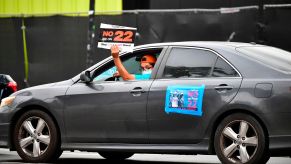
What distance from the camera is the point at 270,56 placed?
1068 cm

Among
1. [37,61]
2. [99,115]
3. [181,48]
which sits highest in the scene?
[181,48]

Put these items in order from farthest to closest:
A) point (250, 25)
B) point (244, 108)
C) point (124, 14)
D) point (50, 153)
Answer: point (124, 14) → point (250, 25) → point (50, 153) → point (244, 108)

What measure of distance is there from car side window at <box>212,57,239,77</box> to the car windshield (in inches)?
10.3

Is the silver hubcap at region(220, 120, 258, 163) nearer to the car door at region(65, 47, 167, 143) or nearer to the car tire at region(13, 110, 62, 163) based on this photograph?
the car door at region(65, 47, 167, 143)

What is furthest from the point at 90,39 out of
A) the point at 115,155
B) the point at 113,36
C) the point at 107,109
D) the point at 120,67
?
the point at 107,109

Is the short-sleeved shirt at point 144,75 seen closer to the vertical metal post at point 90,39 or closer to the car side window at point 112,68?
the car side window at point 112,68

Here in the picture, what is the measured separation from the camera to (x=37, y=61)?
22703 millimetres

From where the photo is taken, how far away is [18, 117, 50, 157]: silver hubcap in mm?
11688

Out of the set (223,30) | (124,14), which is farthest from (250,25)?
(124,14)

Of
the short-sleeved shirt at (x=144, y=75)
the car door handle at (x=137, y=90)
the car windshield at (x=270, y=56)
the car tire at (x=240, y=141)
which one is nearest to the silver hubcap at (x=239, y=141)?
the car tire at (x=240, y=141)

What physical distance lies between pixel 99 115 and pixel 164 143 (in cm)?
95

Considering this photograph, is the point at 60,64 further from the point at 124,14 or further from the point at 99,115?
the point at 99,115

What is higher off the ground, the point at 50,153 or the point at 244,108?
the point at 244,108

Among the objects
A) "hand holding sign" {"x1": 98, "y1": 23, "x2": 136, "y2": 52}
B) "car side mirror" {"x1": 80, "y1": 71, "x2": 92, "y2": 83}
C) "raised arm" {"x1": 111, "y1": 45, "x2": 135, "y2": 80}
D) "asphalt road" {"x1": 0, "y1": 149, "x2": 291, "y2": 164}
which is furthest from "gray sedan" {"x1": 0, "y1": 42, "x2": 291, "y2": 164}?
"hand holding sign" {"x1": 98, "y1": 23, "x2": 136, "y2": 52}
